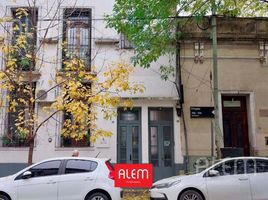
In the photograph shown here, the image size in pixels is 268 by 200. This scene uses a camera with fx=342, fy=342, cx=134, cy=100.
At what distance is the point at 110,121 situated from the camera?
15.7 m

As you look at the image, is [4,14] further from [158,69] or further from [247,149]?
[247,149]

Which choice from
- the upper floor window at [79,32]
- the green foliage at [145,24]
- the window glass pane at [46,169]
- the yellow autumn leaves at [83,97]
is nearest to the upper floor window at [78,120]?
the yellow autumn leaves at [83,97]

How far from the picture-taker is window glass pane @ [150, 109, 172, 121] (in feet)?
53.3

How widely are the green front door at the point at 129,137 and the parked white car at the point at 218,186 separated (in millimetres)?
5102

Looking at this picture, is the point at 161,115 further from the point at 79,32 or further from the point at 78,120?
the point at 79,32

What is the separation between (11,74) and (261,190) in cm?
983

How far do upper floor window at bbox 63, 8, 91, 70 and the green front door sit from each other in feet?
9.83

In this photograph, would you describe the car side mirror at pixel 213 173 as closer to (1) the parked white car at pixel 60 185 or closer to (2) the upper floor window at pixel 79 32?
(1) the parked white car at pixel 60 185

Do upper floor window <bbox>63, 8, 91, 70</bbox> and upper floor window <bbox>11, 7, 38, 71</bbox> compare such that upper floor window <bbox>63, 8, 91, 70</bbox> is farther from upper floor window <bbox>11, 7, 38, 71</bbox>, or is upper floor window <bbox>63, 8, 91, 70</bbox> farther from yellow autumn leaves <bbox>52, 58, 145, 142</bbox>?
yellow autumn leaves <bbox>52, 58, 145, 142</bbox>

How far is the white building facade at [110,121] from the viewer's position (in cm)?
1551

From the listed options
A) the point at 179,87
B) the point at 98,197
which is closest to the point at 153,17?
the point at 179,87

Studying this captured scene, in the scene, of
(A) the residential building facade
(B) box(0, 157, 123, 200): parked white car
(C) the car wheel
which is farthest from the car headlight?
(A) the residential building facade

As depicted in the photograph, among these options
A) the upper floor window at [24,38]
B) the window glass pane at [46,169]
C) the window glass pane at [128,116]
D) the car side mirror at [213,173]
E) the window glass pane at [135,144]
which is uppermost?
the upper floor window at [24,38]

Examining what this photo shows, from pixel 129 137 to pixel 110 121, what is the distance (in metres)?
1.18
